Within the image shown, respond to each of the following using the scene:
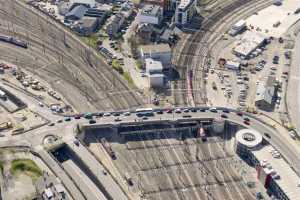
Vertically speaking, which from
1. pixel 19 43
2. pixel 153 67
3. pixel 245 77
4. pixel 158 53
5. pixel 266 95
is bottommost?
pixel 266 95

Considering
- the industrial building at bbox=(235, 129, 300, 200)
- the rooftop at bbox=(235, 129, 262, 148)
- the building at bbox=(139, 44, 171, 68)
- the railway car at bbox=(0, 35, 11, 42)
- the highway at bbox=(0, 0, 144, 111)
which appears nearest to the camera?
the industrial building at bbox=(235, 129, 300, 200)

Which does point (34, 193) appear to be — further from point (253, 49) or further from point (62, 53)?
point (253, 49)

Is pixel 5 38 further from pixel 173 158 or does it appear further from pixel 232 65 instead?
pixel 232 65

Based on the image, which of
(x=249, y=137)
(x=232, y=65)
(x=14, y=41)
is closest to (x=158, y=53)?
(x=232, y=65)

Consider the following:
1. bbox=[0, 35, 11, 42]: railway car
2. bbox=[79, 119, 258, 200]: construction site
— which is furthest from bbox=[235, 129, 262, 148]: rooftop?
bbox=[0, 35, 11, 42]: railway car

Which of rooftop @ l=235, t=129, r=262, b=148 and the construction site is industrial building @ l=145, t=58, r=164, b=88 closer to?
the construction site

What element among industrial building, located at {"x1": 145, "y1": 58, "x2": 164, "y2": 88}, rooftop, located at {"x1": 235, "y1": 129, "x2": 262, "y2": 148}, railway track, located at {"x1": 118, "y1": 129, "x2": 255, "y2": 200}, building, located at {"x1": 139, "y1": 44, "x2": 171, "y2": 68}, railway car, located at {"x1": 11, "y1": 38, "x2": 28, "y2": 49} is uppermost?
railway car, located at {"x1": 11, "y1": 38, "x2": 28, "y2": 49}

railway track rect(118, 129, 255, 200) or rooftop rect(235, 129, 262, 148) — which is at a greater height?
rooftop rect(235, 129, 262, 148)
